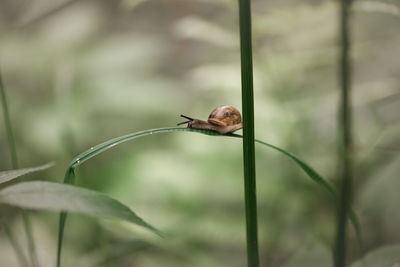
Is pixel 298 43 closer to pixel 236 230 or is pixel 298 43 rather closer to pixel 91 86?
pixel 236 230

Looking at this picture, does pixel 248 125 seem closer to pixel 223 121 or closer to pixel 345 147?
pixel 345 147

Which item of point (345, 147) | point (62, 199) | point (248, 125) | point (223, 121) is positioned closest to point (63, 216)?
point (62, 199)

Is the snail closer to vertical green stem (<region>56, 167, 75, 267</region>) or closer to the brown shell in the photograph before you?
the brown shell

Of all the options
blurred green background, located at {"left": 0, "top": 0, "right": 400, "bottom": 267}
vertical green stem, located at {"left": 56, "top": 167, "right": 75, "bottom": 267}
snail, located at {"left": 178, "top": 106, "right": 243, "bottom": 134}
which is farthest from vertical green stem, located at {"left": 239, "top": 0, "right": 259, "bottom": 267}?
snail, located at {"left": 178, "top": 106, "right": 243, "bottom": 134}

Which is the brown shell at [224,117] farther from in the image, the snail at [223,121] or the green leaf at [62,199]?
the green leaf at [62,199]

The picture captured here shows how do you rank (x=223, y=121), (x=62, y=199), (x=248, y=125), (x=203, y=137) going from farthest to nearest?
(x=203, y=137) → (x=223, y=121) → (x=248, y=125) → (x=62, y=199)

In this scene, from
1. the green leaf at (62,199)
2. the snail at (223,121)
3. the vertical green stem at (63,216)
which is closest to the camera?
the green leaf at (62,199)

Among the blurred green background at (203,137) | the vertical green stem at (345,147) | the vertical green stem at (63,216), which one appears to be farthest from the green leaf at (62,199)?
the blurred green background at (203,137)
